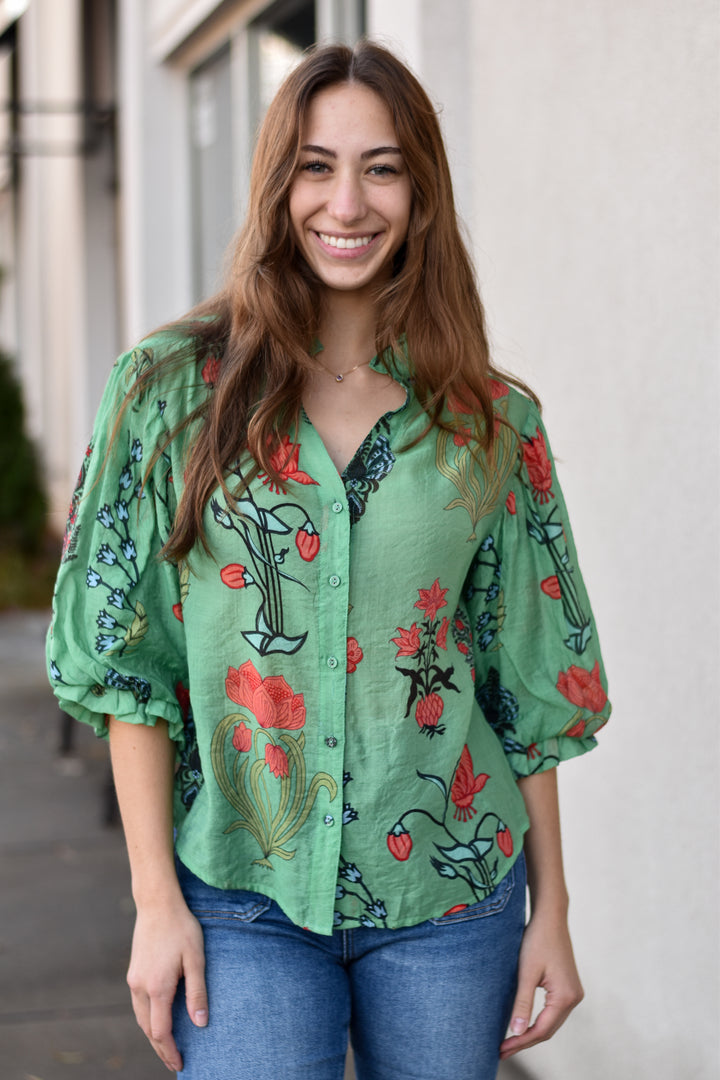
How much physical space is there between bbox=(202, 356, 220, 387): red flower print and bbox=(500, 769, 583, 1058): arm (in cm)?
76

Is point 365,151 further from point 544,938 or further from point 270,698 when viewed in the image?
point 544,938

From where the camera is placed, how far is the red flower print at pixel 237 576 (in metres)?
1.57

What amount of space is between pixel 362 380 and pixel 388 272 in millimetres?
165

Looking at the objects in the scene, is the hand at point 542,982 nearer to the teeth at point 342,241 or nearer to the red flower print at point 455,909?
the red flower print at point 455,909

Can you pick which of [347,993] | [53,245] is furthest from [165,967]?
[53,245]

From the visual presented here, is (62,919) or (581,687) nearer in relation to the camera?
(581,687)

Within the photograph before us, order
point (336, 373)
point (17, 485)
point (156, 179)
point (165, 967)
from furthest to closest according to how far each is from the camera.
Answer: point (17, 485), point (156, 179), point (336, 373), point (165, 967)

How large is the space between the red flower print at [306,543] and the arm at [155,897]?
1.01 feet

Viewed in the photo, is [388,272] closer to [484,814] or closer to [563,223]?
[484,814]

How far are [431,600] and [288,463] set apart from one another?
0.27 m

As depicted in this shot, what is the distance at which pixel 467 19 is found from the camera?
10.0 ft

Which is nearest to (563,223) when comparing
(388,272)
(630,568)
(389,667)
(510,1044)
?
(630,568)

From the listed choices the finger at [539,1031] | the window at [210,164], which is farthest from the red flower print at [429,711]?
the window at [210,164]

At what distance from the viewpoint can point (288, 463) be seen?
1592mm
